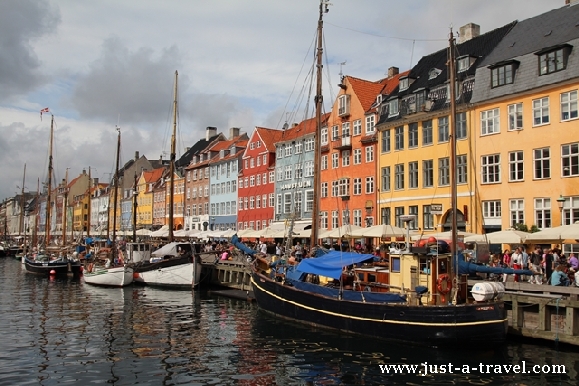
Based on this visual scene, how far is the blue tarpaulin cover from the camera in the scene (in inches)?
890

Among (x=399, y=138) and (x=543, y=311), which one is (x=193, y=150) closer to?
(x=399, y=138)

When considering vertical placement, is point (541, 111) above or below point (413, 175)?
above

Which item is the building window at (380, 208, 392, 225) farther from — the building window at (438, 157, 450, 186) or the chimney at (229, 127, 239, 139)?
the chimney at (229, 127, 239, 139)

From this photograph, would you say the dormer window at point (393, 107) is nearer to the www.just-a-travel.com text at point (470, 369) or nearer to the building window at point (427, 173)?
the building window at point (427, 173)

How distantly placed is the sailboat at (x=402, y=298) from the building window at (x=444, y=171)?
1644cm

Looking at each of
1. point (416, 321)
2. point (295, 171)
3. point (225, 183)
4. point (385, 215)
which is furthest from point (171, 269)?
point (225, 183)

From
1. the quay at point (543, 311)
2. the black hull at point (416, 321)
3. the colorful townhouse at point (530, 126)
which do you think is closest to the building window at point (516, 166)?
the colorful townhouse at point (530, 126)

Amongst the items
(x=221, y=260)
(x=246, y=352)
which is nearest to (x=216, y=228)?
(x=221, y=260)

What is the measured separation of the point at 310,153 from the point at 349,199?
955 centimetres

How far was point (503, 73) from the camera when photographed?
123ft

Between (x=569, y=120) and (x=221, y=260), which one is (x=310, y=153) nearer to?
(x=221, y=260)

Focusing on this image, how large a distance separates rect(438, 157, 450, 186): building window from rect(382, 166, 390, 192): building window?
572 cm

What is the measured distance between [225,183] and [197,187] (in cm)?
893

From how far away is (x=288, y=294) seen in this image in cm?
2491
